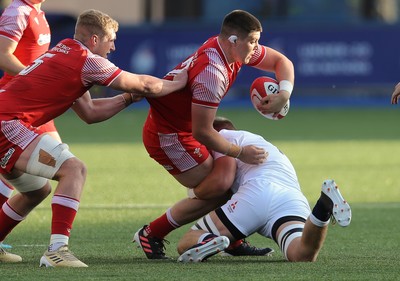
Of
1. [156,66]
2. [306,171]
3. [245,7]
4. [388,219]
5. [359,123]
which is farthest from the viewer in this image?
[245,7]

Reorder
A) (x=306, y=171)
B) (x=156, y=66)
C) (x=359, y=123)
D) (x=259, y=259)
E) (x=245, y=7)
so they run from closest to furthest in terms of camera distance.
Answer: (x=259, y=259) < (x=306, y=171) < (x=359, y=123) < (x=156, y=66) < (x=245, y=7)

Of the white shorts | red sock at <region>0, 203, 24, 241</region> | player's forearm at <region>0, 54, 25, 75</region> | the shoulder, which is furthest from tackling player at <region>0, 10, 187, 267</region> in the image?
the shoulder

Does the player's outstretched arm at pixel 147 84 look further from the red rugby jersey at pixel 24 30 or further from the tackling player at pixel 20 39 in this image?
the red rugby jersey at pixel 24 30

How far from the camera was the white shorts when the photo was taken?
7164 mm

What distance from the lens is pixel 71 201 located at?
677cm

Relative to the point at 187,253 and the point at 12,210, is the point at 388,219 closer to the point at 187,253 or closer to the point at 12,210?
the point at 187,253

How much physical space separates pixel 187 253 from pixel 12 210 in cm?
125

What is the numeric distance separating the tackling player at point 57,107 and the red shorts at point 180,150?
1.45ft

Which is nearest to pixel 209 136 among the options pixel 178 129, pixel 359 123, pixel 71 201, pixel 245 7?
pixel 178 129

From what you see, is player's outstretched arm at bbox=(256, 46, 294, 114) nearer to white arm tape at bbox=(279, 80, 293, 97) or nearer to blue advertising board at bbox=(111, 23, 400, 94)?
white arm tape at bbox=(279, 80, 293, 97)

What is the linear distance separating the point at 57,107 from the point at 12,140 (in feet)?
1.23

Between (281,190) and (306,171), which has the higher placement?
(281,190)

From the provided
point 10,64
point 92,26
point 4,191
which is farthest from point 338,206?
point 10,64

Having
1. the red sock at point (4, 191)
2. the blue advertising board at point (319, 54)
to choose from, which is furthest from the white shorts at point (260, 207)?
the blue advertising board at point (319, 54)
